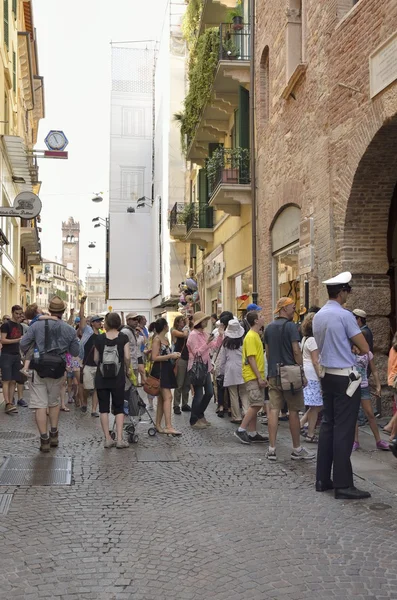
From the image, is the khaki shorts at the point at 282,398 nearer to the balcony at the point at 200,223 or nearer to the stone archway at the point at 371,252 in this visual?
the stone archway at the point at 371,252

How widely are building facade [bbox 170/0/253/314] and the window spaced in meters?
25.5

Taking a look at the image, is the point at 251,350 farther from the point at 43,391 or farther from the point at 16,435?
the point at 16,435

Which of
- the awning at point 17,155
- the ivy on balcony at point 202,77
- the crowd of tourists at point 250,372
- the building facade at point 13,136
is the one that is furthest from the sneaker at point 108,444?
the awning at point 17,155

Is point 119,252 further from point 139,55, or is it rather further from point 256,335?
point 256,335

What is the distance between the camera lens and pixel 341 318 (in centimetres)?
619

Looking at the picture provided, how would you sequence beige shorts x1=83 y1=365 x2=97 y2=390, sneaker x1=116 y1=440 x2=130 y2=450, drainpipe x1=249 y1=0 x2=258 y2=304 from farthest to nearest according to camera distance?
drainpipe x1=249 y1=0 x2=258 y2=304
beige shorts x1=83 y1=365 x2=97 y2=390
sneaker x1=116 y1=440 x2=130 y2=450

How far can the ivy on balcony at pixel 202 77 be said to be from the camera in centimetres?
1883

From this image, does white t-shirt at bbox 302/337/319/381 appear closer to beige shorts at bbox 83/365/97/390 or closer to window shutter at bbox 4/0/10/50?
beige shorts at bbox 83/365/97/390

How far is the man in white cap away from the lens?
6.04 metres

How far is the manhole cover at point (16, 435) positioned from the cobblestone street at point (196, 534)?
66.2 inches

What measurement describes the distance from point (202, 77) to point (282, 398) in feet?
47.4

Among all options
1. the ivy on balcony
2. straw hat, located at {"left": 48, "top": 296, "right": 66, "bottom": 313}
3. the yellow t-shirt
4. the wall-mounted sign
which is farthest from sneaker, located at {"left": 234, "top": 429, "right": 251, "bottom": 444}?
the ivy on balcony

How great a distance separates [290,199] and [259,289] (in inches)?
137

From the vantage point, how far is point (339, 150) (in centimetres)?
1119
